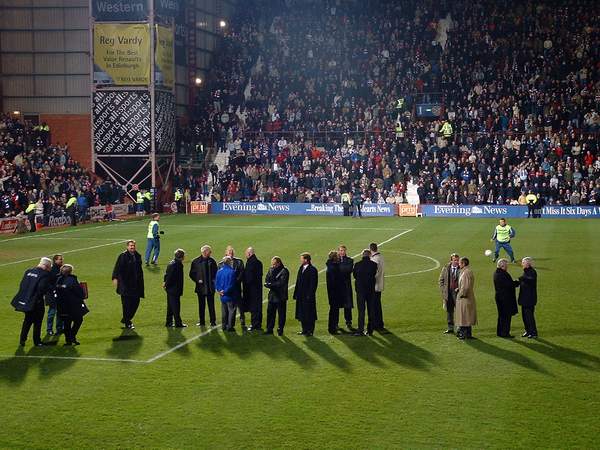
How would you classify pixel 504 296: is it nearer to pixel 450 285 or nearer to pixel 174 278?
pixel 450 285

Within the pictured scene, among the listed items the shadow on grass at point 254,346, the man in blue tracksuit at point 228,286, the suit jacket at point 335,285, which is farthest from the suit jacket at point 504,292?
the man in blue tracksuit at point 228,286

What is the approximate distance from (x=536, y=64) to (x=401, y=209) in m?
14.7

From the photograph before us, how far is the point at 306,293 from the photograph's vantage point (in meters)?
16.7

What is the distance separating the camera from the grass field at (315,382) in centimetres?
1107

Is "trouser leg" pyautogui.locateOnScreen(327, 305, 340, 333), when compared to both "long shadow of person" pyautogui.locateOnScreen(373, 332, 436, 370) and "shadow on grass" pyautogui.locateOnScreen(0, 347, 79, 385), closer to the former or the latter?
"long shadow of person" pyautogui.locateOnScreen(373, 332, 436, 370)

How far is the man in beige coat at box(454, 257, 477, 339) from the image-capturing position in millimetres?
16214

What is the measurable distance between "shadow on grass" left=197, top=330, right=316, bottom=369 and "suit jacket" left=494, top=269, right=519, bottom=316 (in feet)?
13.4

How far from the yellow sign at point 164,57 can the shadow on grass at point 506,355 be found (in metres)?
38.5

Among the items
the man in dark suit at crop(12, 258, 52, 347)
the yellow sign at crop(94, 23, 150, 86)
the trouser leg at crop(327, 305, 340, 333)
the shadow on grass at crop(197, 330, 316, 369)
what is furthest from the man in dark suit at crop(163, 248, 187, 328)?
the yellow sign at crop(94, 23, 150, 86)

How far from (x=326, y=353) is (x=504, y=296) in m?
3.80

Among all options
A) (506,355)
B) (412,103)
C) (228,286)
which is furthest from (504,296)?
(412,103)

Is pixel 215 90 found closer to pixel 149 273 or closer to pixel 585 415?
pixel 149 273

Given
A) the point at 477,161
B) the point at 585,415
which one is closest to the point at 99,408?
the point at 585,415

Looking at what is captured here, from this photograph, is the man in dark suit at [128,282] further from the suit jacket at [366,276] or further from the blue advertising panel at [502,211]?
the blue advertising panel at [502,211]
